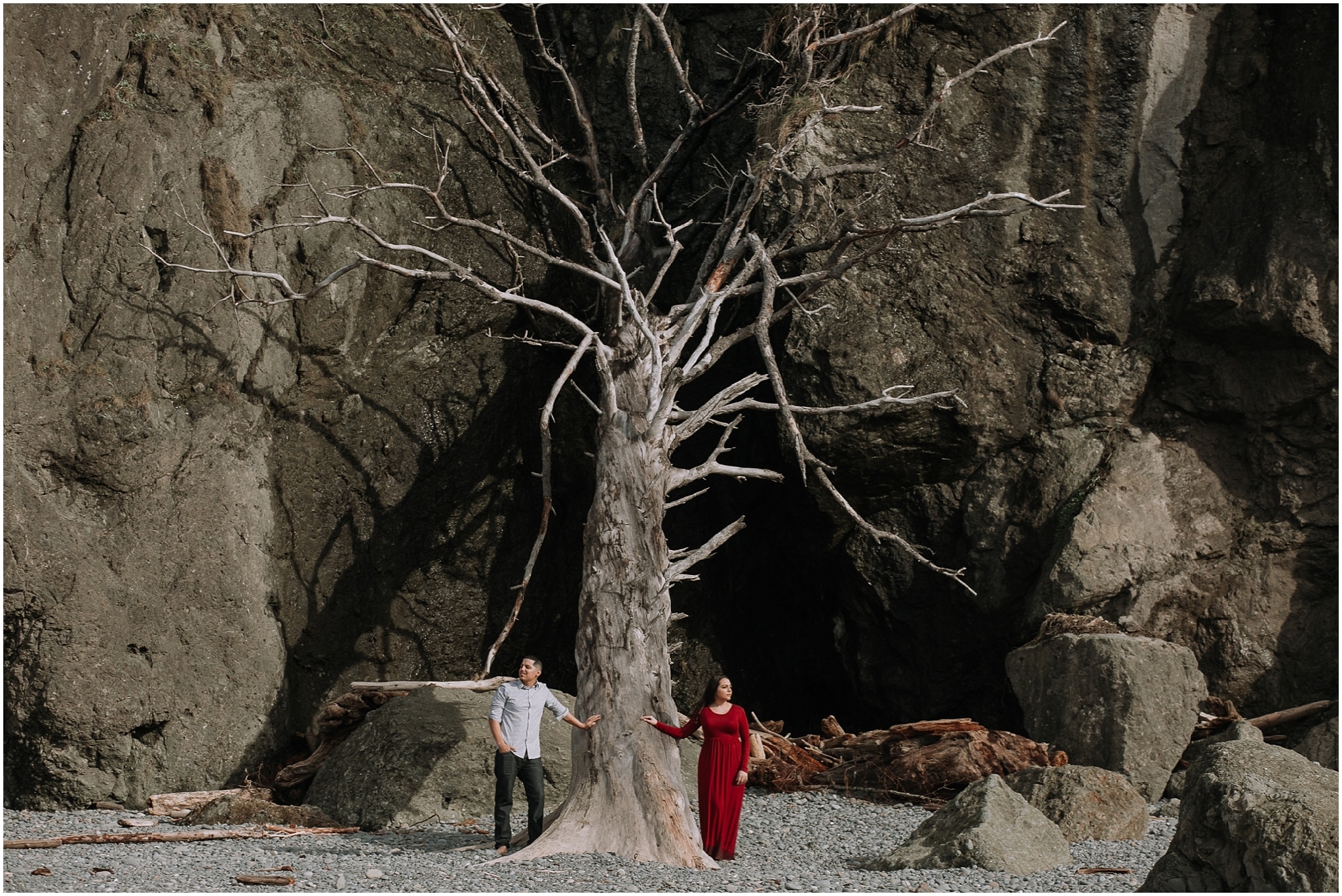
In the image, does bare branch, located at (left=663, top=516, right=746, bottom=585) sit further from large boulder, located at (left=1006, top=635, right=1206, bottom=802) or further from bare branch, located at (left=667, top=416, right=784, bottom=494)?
large boulder, located at (left=1006, top=635, right=1206, bottom=802)

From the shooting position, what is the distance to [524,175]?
10.8 m

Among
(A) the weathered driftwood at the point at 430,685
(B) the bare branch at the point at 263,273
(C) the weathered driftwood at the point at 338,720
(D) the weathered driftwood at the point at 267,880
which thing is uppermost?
(B) the bare branch at the point at 263,273

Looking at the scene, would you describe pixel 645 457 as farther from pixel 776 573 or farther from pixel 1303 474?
pixel 1303 474

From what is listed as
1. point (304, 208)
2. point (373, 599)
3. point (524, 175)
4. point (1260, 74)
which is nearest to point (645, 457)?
point (524, 175)

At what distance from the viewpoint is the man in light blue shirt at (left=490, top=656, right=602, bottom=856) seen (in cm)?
782

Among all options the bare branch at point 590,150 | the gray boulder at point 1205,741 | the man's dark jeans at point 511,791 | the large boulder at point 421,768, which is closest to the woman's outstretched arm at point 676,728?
the man's dark jeans at point 511,791

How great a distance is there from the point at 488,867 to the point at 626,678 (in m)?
1.56

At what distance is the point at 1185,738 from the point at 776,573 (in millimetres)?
5164

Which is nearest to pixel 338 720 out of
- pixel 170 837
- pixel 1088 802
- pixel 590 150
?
pixel 170 837

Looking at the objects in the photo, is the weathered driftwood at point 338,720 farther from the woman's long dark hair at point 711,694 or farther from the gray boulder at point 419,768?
the woman's long dark hair at point 711,694

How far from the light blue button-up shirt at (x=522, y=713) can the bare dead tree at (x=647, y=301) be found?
31 centimetres

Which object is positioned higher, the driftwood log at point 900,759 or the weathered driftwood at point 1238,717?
the weathered driftwood at point 1238,717

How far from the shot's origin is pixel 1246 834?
5.75m

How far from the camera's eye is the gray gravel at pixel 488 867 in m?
6.86
